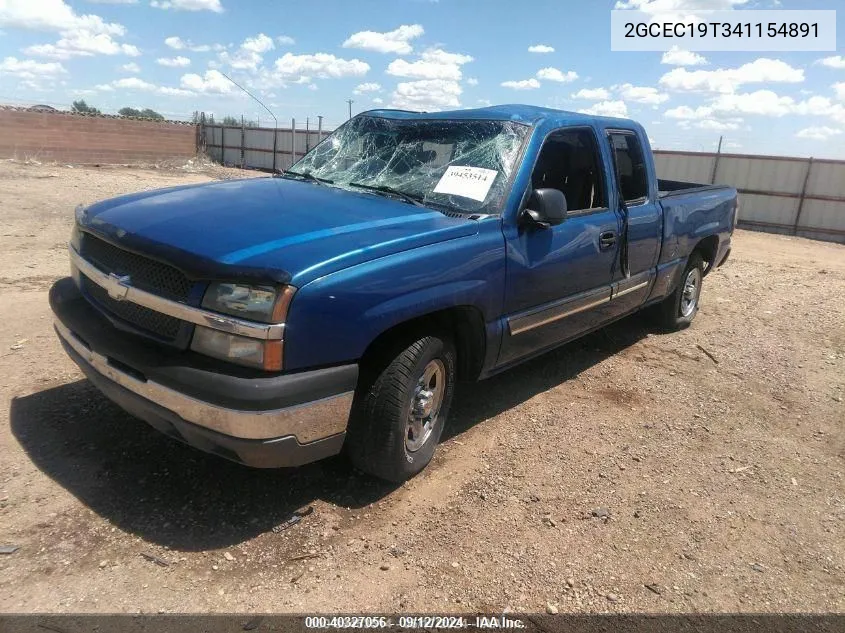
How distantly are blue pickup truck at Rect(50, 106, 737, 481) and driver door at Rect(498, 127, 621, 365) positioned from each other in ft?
0.05

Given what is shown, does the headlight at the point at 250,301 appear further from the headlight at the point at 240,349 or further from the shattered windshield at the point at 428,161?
the shattered windshield at the point at 428,161

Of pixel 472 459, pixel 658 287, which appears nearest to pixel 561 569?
pixel 472 459

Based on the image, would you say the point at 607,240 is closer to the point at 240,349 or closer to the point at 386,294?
the point at 386,294

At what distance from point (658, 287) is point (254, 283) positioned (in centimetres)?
396

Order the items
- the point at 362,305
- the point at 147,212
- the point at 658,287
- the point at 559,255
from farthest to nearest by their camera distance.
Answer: the point at 658,287 < the point at 559,255 < the point at 147,212 < the point at 362,305

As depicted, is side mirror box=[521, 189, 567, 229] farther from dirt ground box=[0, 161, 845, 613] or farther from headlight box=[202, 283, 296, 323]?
headlight box=[202, 283, 296, 323]

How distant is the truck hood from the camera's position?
253cm

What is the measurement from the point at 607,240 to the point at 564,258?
59cm

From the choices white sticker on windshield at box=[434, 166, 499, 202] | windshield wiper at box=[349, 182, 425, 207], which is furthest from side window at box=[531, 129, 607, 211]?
windshield wiper at box=[349, 182, 425, 207]

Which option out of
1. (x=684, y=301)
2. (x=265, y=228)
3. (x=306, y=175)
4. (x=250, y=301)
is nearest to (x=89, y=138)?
(x=306, y=175)

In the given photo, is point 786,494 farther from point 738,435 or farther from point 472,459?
point 472,459

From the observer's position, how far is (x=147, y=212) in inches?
121

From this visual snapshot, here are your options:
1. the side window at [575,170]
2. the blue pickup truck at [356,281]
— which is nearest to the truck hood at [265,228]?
the blue pickup truck at [356,281]

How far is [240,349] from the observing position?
2469 millimetres
